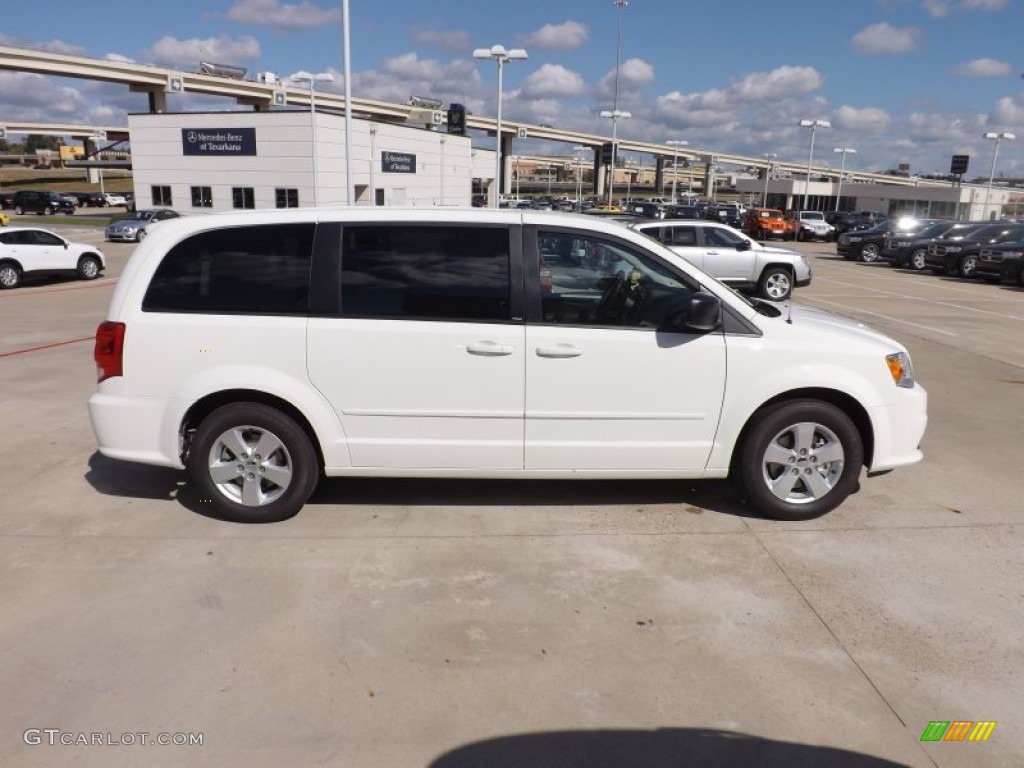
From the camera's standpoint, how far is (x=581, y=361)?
4453 millimetres

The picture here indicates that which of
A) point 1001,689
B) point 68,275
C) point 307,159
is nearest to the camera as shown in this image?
point 1001,689

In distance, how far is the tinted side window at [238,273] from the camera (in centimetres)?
453

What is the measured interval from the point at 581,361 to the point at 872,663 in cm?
210

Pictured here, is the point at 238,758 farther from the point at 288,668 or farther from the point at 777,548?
the point at 777,548

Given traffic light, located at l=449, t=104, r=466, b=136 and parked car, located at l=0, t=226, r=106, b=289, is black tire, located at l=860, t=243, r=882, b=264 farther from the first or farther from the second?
traffic light, located at l=449, t=104, r=466, b=136

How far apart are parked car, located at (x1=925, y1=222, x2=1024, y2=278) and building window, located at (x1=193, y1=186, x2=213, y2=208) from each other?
3833 cm

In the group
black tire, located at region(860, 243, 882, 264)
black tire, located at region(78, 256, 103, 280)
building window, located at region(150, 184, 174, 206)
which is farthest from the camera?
building window, located at region(150, 184, 174, 206)

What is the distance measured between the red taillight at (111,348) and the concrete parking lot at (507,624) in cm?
96

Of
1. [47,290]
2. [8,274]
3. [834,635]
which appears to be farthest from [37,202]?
[834,635]

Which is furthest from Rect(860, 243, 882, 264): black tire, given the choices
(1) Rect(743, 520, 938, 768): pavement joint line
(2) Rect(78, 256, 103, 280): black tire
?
(1) Rect(743, 520, 938, 768): pavement joint line

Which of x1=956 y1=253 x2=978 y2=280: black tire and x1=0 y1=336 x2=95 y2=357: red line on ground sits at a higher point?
x1=956 y1=253 x2=978 y2=280: black tire

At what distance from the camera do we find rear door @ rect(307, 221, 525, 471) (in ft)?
14.5

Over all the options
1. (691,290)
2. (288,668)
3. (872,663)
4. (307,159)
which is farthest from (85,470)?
(307,159)

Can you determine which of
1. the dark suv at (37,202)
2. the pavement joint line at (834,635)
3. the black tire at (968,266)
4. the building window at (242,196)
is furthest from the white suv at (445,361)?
the dark suv at (37,202)
